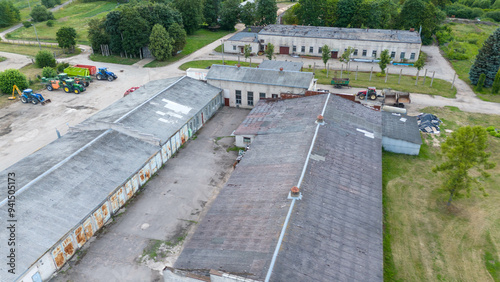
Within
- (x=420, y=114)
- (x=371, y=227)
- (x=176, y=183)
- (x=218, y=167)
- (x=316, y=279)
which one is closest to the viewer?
(x=316, y=279)

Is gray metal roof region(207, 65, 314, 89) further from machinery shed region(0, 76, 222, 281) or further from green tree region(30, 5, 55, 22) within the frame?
green tree region(30, 5, 55, 22)

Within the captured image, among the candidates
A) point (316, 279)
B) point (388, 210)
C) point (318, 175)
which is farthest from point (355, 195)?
point (316, 279)

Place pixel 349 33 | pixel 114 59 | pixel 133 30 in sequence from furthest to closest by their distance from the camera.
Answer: pixel 349 33, pixel 114 59, pixel 133 30

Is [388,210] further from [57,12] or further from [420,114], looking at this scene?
[57,12]

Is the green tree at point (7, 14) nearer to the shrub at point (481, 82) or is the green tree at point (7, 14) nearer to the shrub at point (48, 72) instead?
the shrub at point (48, 72)

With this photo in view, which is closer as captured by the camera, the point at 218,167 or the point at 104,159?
the point at 104,159

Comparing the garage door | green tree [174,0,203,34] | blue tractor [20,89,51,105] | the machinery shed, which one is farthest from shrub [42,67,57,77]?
the garage door

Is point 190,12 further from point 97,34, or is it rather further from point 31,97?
point 31,97

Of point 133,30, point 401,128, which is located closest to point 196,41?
point 133,30
